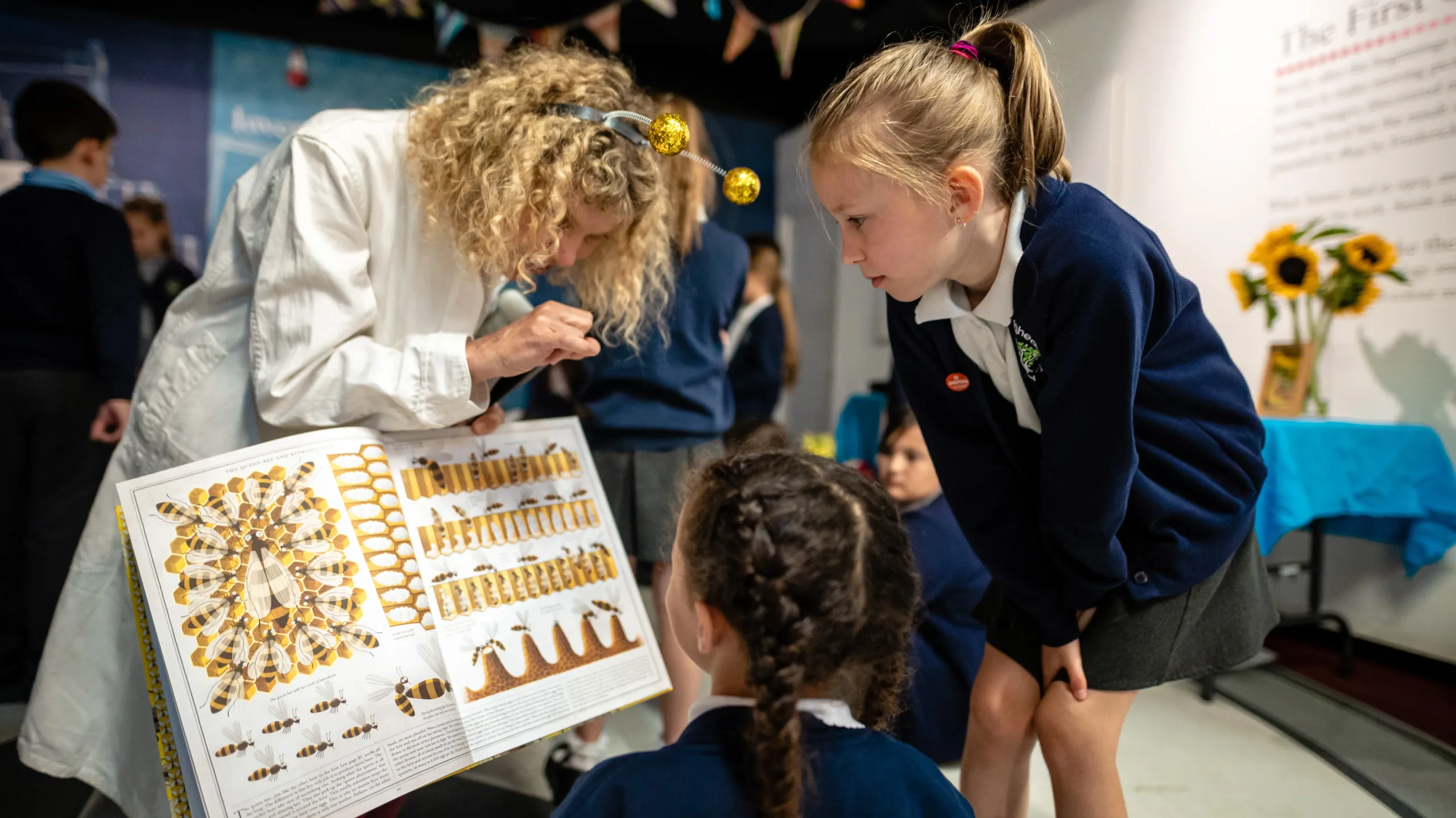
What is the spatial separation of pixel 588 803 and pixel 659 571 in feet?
3.37

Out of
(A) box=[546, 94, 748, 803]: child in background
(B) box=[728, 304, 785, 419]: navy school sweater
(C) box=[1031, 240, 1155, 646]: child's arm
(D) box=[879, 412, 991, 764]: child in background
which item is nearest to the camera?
(C) box=[1031, 240, 1155, 646]: child's arm

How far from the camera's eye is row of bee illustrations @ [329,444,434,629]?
1043mm

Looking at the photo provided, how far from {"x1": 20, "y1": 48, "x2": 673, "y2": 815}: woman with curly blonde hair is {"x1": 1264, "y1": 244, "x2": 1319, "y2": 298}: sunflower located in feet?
6.94

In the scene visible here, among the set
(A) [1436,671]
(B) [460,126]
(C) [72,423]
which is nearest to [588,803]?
(B) [460,126]

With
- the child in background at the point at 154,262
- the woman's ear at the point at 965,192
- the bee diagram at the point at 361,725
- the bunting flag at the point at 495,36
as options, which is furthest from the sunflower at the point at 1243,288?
the child in background at the point at 154,262

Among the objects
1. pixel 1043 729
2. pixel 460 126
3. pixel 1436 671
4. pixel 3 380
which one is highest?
pixel 460 126

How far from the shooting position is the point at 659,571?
70.1 inches

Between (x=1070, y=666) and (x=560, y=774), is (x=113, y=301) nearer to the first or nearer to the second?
(x=560, y=774)

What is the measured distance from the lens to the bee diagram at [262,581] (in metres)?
0.93

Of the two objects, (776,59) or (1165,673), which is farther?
(776,59)

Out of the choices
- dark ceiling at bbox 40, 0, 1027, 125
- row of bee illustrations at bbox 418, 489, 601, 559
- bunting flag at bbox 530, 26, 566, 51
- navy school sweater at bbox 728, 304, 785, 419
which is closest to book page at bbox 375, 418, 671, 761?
row of bee illustrations at bbox 418, 489, 601, 559

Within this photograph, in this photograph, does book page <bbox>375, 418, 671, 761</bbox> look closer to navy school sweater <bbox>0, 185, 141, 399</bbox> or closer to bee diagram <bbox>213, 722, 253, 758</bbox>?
bee diagram <bbox>213, 722, 253, 758</bbox>

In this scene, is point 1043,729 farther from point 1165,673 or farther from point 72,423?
point 72,423

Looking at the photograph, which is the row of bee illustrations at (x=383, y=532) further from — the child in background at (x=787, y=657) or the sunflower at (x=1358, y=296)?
the sunflower at (x=1358, y=296)
